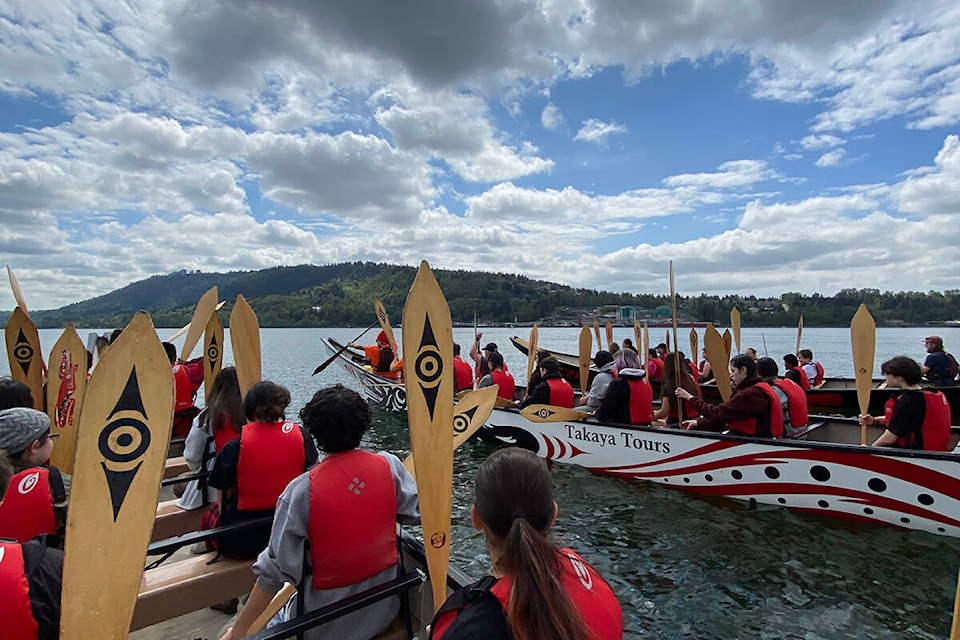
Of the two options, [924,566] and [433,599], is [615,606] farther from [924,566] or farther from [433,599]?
[924,566]

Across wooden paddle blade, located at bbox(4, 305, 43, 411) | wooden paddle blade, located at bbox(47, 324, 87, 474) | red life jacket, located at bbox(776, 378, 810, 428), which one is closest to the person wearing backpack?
red life jacket, located at bbox(776, 378, 810, 428)

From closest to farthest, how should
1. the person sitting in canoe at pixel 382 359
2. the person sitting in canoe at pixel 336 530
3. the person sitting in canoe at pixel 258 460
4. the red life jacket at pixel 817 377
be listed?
the person sitting in canoe at pixel 336 530
the person sitting in canoe at pixel 258 460
the red life jacket at pixel 817 377
the person sitting in canoe at pixel 382 359

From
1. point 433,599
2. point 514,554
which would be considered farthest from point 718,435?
point 514,554

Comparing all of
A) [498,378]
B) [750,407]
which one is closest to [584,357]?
[498,378]

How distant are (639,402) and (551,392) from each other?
1506 millimetres

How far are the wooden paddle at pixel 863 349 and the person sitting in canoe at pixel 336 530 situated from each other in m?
6.63

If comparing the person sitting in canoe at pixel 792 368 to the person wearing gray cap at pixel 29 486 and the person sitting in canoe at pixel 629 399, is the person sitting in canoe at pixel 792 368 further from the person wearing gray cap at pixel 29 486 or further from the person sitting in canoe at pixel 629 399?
the person wearing gray cap at pixel 29 486

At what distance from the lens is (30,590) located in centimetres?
170

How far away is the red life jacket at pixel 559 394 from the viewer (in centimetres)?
852

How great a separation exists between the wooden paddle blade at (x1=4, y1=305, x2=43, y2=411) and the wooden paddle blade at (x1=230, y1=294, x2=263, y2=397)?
131 inches

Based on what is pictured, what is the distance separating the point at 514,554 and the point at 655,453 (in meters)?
6.31

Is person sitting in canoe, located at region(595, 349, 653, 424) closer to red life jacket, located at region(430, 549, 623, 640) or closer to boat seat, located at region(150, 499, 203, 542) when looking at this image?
boat seat, located at region(150, 499, 203, 542)

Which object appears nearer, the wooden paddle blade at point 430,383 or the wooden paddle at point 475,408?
the wooden paddle blade at point 430,383

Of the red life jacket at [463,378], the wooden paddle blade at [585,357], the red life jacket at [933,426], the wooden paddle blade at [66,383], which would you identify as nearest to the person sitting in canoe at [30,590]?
the wooden paddle blade at [66,383]
